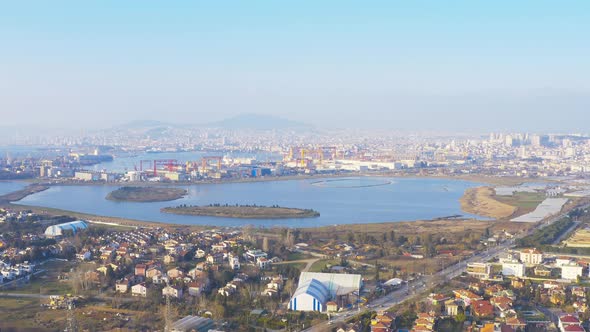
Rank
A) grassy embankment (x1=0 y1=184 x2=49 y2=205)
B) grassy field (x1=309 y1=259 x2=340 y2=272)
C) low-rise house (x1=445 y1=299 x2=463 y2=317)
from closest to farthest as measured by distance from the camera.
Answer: low-rise house (x1=445 y1=299 x2=463 y2=317)
grassy field (x1=309 y1=259 x2=340 y2=272)
grassy embankment (x1=0 y1=184 x2=49 y2=205)

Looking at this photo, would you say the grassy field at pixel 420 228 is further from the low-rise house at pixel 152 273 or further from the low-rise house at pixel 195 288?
the low-rise house at pixel 195 288

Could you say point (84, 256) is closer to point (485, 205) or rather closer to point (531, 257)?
point (531, 257)

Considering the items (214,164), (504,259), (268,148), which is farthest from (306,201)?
(268,148)

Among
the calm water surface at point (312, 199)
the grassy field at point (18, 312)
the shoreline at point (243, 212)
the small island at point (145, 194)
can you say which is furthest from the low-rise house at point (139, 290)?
the small island at point (145, 194)

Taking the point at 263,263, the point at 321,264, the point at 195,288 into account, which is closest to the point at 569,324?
the point at 321,264

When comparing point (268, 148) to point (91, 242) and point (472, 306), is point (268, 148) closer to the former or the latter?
point (91, 242)

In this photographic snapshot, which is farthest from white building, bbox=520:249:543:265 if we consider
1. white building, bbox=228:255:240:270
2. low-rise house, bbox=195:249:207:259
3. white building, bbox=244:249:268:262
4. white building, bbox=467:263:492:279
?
low-rise house, bbox=195:249:207:259

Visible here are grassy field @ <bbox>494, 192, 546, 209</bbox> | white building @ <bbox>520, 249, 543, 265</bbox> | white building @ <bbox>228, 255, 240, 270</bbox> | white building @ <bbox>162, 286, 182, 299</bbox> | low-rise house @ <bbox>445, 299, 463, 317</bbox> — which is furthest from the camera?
grassy field @ <bbox>494, 192, 546, 209</bbox>

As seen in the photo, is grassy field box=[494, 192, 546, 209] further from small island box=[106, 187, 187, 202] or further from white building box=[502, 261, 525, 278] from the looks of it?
small island box=[106, 187, 187, 202]
